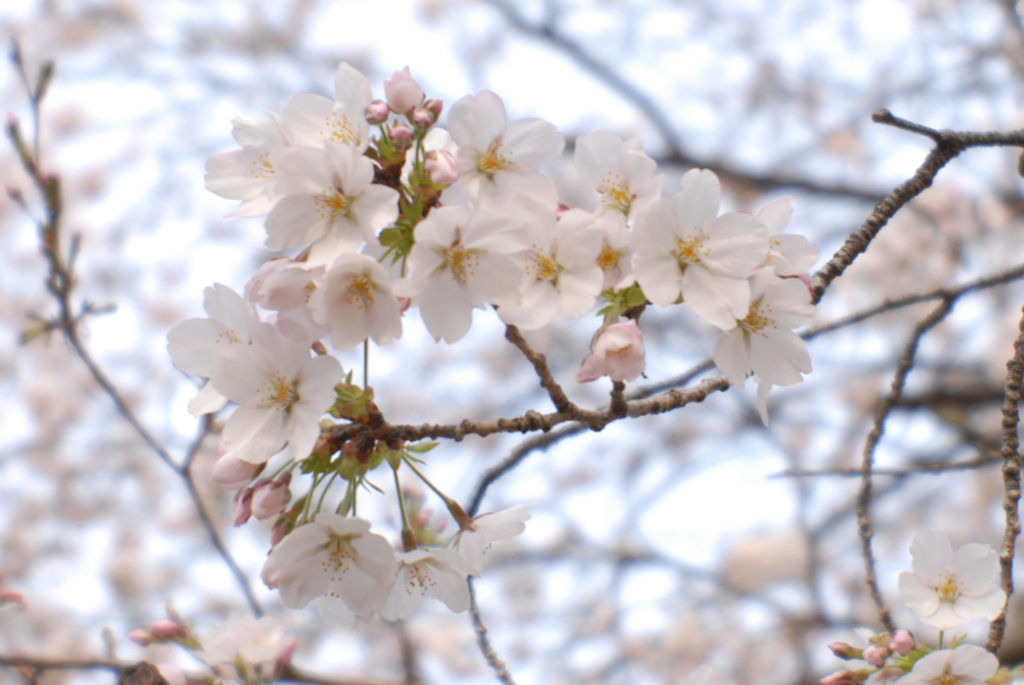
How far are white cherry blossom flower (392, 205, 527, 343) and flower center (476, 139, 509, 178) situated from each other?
0.46 ft

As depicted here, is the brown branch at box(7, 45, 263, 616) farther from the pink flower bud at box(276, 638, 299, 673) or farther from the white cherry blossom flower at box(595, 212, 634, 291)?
the white cherry blossom flower at box(595, 212, 634, 291)

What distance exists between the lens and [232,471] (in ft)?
3.40

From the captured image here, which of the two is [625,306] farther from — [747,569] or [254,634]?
[747,569]

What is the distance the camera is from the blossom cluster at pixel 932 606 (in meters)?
1.22

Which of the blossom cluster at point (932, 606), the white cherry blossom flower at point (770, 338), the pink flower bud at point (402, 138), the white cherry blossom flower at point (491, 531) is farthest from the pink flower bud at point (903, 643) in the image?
the pink flower bud at point (402, 138)

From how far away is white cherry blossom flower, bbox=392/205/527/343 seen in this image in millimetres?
934

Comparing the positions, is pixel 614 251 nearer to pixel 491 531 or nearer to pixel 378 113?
pixel 378 113

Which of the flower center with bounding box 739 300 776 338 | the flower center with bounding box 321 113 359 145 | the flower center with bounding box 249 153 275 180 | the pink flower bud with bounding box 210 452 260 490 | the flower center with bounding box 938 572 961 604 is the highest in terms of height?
the flower center with bounding box 321 113 359 145

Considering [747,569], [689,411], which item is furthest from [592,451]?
[747,569]

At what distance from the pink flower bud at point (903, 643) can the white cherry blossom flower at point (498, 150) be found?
92cm

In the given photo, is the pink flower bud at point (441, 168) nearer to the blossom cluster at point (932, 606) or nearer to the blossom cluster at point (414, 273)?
the blossom cluster at point (414, 273)

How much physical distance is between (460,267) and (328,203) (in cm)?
19

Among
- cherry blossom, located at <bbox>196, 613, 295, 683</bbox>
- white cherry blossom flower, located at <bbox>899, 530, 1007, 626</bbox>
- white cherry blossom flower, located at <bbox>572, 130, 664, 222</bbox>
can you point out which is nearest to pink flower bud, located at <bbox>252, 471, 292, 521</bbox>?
white cherry blossom flower, located at <bbox>572, 130, 664, 222</bbox>

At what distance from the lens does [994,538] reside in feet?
25.5
